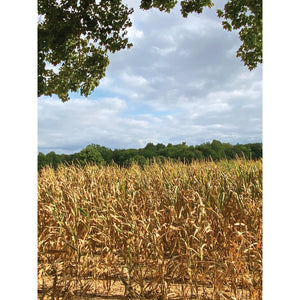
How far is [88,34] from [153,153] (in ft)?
15.7

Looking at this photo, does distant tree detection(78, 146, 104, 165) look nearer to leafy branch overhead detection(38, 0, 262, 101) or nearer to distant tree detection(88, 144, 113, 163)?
distant tree detection(88, 144, 113, 163)

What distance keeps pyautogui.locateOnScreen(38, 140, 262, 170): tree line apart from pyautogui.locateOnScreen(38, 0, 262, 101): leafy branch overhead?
258cm

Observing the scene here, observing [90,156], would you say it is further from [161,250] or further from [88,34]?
[161,250]

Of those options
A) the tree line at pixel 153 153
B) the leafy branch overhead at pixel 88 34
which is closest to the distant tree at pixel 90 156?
the tree line at pixel 153 153

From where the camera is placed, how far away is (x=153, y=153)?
9.03m

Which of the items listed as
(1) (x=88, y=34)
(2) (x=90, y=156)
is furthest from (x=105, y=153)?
(1) (x=88, y=34)

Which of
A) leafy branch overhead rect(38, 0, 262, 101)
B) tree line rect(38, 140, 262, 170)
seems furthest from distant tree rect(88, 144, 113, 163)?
leafy branch overhead rect(38, 0, 262, 101)
